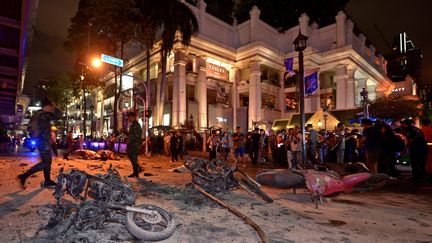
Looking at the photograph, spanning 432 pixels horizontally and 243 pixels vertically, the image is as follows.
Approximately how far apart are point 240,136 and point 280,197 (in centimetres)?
889

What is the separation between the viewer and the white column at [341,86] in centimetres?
3250

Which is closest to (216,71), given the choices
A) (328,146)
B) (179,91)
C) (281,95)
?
(179,91)

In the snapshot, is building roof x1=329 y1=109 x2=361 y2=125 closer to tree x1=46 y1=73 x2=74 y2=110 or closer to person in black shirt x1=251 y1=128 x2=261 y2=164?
person in black shirt x1=251 y1=128 x2=261 y2=164

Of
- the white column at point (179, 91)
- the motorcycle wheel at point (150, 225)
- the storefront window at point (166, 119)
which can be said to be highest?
the white column at point (179, 91)

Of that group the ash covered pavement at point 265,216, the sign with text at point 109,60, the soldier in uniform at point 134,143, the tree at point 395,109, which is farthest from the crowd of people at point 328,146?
the tree at point 395,109

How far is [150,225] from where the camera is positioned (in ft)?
12.1

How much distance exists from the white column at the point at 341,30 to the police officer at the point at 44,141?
113 ft

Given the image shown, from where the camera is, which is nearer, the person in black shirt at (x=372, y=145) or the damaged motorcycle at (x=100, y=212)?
the damaged motorcycle at (x=100, y=212)

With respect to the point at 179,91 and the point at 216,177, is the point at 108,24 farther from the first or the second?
the point at 216,177

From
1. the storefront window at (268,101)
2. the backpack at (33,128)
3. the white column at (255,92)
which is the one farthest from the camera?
the storefront window at (268,101)

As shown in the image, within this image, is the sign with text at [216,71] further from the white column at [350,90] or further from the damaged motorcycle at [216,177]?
the damaged motorcycle at [216,177]

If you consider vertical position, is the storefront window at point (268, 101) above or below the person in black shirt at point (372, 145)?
above

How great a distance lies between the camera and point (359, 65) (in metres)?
36.2

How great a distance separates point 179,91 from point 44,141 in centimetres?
2225
